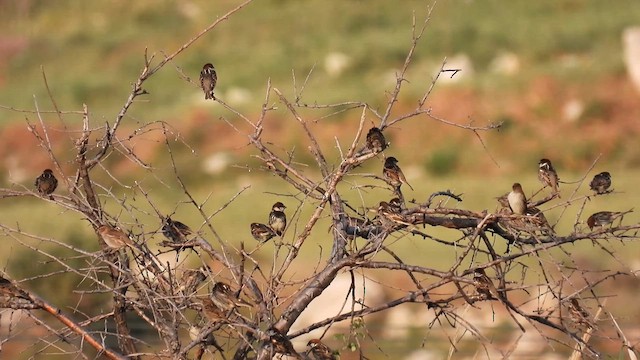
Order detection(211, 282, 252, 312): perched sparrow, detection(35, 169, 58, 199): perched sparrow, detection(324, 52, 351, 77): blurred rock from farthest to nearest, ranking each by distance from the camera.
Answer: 1. detection(324, 52, 351, 77): blurred rock
2. detection(35, 169, 58, 199): perched sparrow
3. detection(211, 282, 252, 312): perched sparrow

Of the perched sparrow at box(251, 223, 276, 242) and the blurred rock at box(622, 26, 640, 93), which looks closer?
the perched sparrow at box(251, 223, 276, 242)

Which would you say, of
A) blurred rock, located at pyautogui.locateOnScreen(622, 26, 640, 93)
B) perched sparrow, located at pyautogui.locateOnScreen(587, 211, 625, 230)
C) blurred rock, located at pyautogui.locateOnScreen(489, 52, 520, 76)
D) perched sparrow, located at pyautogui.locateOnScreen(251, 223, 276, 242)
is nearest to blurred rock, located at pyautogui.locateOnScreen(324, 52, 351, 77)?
blurred rock, located at pyautogui.locateOnScreen(489, 52, 520, 76)

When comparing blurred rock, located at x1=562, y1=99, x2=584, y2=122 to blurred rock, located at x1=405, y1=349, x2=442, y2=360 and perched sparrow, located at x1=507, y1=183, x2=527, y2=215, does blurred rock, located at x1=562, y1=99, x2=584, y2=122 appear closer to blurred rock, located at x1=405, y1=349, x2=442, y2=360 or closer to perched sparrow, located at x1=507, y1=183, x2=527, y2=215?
Answer: blurred rock, located at x1=405, y1=349, x2=442, y2=360

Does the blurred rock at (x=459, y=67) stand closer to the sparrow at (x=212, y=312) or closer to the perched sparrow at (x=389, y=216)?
the perched sparrow at (x=389, y=216)

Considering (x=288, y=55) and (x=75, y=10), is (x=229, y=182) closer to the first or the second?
(x=288, y=55)

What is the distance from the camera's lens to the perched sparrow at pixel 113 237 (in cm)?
593

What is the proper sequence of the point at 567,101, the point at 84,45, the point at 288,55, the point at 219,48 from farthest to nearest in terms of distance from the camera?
the point at 84,45
the point at 219,48
the point at 288,55
the point at 567,101

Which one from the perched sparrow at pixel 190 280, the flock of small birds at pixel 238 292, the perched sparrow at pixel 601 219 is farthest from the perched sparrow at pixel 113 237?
the perched sparrow at pixel 601 219

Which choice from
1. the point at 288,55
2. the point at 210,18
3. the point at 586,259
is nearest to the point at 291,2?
the point at 210,18

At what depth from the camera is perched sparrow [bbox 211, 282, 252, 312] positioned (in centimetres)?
581

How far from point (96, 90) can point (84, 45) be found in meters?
5.58

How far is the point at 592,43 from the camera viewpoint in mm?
32781

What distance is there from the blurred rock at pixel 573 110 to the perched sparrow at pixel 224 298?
24.2 meters

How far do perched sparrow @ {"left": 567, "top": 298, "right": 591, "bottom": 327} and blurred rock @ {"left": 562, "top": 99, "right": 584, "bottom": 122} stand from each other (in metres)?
23.3
